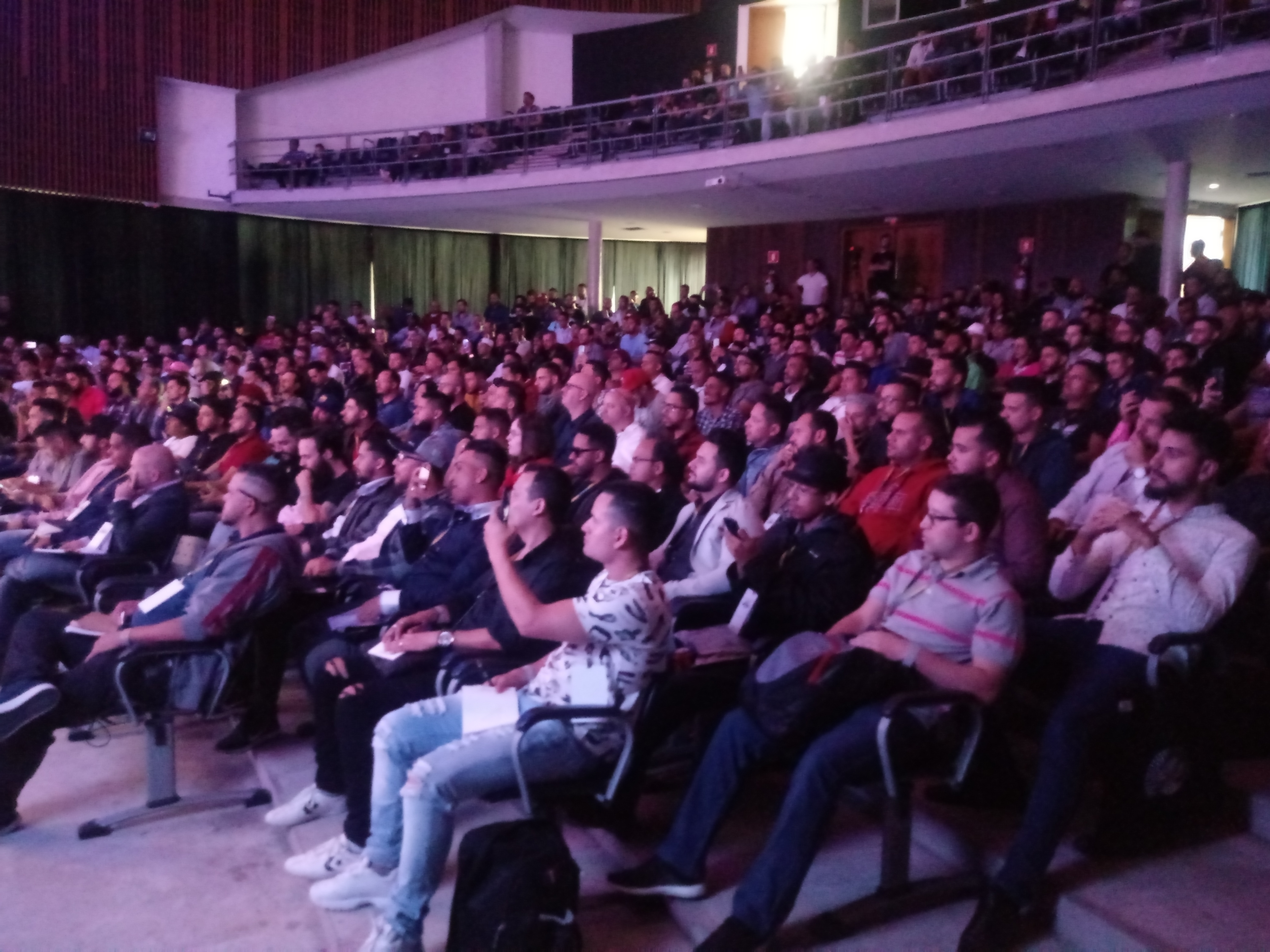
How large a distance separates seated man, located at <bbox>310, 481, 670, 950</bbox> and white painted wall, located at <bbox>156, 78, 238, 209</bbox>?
15498 mm

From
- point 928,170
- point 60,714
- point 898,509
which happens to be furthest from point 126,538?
point 928,170

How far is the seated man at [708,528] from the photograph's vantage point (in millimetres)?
3320

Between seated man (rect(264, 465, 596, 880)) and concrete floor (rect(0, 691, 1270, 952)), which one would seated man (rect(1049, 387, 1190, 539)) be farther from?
seated man (rect(264, 465, 596, 880))

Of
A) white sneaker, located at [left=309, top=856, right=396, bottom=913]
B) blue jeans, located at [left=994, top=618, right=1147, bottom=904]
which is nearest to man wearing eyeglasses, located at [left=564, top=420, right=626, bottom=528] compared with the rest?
white sneaker, located at [left=309, top=856, right=396, bottom=913]

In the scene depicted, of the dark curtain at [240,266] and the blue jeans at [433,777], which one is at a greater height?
the dark curtain at [240,266]

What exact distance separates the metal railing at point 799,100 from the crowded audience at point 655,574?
283 centimetres

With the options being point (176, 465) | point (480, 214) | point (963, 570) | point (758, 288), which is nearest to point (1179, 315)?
point (963, 570)

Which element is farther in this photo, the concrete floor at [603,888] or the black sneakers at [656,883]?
the black sneakers at [656,883]

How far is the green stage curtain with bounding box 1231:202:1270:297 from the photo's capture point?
12.7 meters

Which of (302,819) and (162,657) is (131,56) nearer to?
(162,657)

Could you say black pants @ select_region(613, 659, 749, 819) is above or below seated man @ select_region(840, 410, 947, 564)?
below

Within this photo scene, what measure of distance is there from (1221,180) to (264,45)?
1332cm

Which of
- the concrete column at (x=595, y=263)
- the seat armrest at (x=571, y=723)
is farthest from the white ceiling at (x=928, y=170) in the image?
the seat armrest at (x=571, y=723)

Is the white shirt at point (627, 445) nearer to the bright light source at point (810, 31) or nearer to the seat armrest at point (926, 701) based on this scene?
the seat armrest at point (926, 701)
